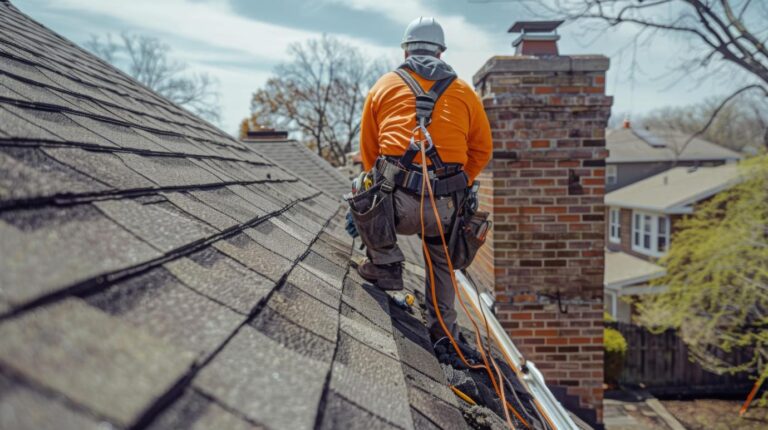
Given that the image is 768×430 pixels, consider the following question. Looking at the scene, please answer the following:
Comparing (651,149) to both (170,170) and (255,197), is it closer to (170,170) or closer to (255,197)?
(255,197)

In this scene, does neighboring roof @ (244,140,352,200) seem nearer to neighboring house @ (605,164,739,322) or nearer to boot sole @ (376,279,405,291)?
boot sole @ (376,279,405,291)

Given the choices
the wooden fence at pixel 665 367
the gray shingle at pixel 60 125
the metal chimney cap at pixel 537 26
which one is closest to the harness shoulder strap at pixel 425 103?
the gray shingle at pixel 60 125

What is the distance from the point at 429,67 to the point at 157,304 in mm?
2355

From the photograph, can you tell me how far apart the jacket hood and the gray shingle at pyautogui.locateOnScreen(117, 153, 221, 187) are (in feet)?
4.37

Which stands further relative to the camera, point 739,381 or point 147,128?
point 739,381

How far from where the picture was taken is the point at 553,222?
194 inches

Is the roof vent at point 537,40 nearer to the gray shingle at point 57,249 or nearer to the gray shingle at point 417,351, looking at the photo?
the gray shingle at point 417,351

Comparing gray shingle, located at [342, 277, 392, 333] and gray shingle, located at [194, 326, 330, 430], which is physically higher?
gray shingle, located at [194, 326, 330, 430]

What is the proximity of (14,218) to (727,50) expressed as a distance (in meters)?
15.9

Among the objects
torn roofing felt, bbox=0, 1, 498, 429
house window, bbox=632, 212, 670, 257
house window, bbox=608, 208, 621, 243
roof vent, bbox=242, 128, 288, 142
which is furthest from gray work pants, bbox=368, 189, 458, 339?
house window, bbox=608, 208, 621, 243

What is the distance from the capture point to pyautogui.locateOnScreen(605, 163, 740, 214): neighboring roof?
20.0 metres

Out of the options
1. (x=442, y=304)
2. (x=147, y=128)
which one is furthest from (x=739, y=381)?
(x=147, y=128)

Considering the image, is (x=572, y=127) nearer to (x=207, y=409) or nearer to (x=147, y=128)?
(x=147, y=128)

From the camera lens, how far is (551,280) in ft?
16.3
